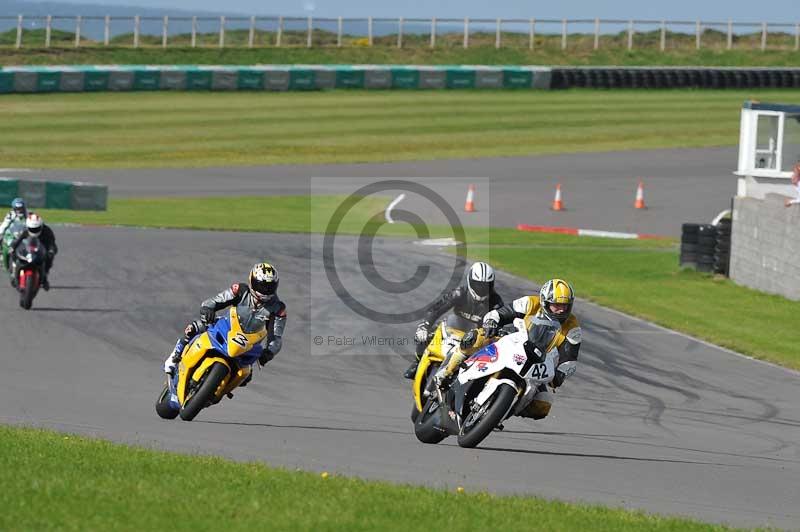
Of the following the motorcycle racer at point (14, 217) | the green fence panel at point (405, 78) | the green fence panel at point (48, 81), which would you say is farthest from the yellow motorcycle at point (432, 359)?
the green fence panel at point (405, 78)

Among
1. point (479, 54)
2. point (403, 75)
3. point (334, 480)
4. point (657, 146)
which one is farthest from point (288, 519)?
point (479, 54)

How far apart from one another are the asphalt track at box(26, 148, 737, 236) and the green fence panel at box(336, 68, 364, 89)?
16.0 metres

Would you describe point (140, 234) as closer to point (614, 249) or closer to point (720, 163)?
point (614, 249)

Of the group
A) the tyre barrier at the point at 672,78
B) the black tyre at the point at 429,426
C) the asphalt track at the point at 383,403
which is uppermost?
the tyre barrier at the point at 672,78

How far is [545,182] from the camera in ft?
147

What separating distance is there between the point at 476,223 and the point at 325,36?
5076 cm

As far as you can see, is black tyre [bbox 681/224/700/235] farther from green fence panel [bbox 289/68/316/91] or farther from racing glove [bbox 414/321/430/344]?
green fence panel [bbox 289/68/316/91]

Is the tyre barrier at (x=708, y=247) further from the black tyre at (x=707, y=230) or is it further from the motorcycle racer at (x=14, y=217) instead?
the motorcycle racer at (x=14, y=217)

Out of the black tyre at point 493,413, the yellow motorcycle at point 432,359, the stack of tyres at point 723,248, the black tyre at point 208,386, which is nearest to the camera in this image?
the black tyre at point 493,413

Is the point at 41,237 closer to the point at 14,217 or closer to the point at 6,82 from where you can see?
the point at 14,217

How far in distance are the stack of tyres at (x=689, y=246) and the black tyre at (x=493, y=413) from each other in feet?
53.9

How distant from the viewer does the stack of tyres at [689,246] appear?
27.3m

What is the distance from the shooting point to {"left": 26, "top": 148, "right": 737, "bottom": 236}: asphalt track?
3834cm

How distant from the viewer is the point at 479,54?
77.4m
